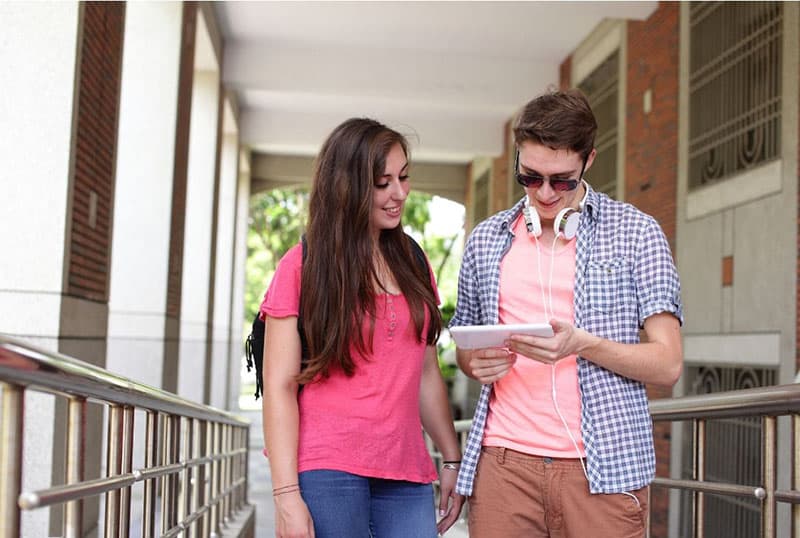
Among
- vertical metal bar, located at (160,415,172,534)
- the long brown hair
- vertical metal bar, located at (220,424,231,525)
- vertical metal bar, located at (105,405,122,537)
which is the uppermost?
the long brown hair

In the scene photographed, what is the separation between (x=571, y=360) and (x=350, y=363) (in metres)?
0.55

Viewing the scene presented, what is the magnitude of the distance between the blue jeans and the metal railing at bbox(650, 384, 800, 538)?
0.90m

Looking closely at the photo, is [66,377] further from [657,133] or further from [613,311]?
[657,133]

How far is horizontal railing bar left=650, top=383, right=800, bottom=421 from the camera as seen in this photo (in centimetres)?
257

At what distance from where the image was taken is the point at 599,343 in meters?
2.41

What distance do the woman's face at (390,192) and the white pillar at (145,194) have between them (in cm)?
775

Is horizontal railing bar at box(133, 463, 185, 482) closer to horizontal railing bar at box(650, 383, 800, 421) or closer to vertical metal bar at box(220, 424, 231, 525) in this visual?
horizontal railing bar at box(650, 383, 800, 421)

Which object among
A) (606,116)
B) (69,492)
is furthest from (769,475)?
(606,116)

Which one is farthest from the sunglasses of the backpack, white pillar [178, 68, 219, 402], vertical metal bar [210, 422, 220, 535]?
white pillar [178, 68, 219, 402]

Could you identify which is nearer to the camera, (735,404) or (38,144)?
(735,404)

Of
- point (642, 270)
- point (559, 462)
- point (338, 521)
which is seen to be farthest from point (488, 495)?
point (642, 270)

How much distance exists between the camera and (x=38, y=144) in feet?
20.0

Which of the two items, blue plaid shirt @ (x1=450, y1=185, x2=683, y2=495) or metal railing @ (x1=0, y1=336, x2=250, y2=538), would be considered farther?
blue plaid shirt @ (x1=450, y1=185, x2=683, y2=495)

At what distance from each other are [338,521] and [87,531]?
15.4 ft
